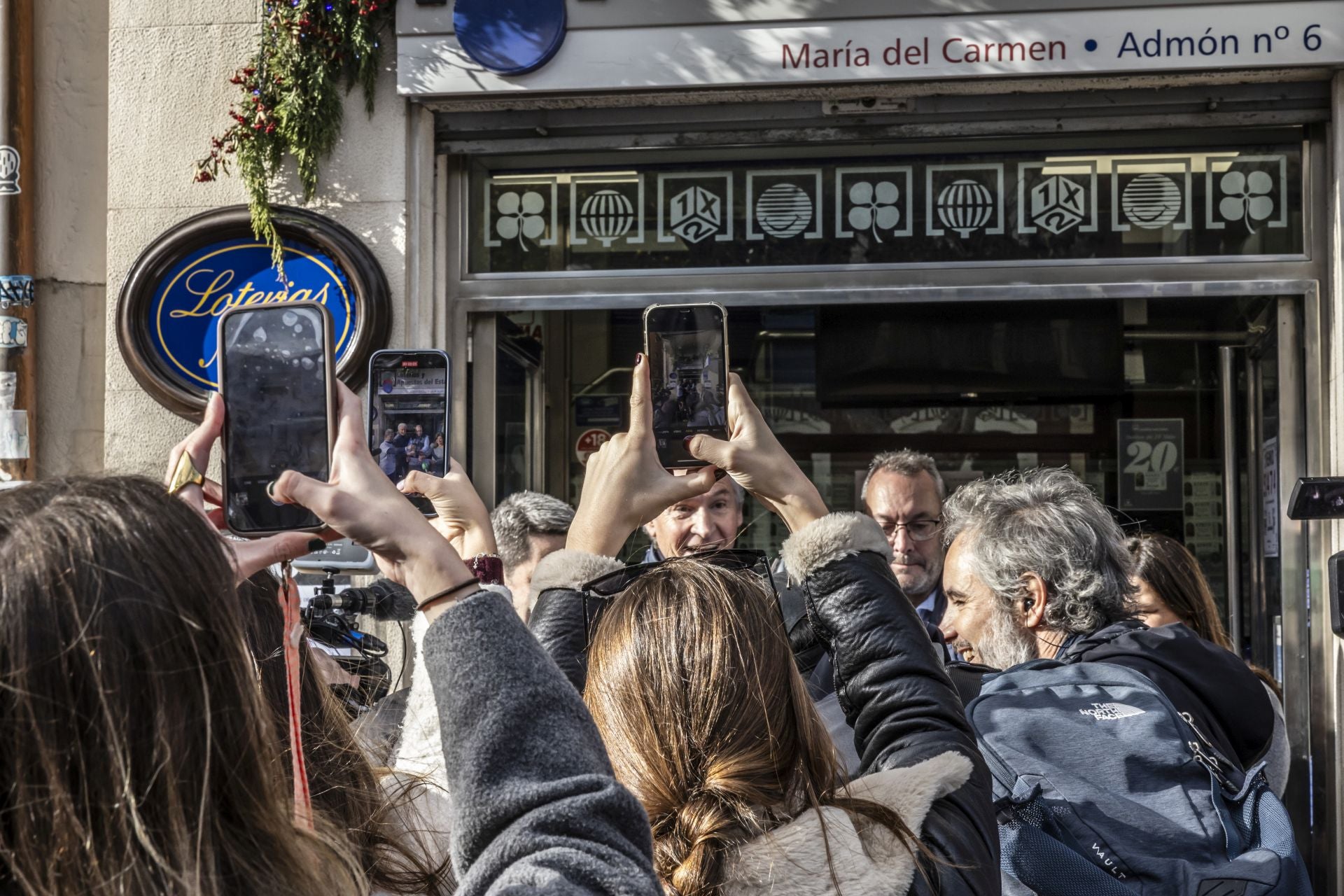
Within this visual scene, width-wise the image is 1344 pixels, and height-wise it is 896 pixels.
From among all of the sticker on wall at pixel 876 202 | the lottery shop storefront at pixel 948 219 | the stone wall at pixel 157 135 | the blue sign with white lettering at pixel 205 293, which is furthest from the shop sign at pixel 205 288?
the sticker on wall at pixel 876 202

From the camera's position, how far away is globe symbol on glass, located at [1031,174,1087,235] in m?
5.11

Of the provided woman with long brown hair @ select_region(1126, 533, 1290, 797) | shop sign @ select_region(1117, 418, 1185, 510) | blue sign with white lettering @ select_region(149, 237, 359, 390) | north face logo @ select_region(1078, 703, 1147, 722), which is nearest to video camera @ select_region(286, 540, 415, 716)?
north face logo @ select_region(1078, 703, 1147, 722)

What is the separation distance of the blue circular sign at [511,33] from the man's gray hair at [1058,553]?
9.38ft

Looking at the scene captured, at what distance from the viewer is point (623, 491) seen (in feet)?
5.91

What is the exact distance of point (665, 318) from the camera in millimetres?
2135

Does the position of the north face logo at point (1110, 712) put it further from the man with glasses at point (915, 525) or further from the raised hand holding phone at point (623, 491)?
the man with glasses at point (915, 525)

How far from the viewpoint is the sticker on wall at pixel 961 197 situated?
5.16 metres

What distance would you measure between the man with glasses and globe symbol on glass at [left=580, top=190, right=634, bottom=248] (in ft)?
5.46

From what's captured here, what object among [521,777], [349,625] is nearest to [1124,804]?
[521,777]

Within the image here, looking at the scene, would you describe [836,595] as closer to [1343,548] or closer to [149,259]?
[1343,548]

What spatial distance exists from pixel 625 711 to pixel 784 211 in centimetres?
403

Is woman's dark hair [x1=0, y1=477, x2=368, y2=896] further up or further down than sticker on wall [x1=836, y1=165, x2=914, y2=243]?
further down

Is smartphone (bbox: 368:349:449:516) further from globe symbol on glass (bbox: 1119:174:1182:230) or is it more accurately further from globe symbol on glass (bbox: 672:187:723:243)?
globe symbol on glass (bbox: 1119:174:1182:230)

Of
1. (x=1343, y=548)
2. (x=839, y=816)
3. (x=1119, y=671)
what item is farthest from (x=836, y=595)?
(x=1343, y=548)
